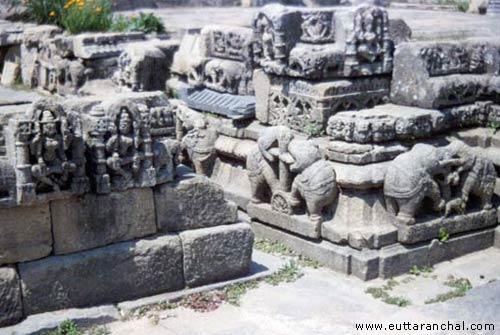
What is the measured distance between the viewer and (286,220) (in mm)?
7277

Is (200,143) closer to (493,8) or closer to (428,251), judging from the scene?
(428,251)

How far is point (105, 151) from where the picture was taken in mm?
5590

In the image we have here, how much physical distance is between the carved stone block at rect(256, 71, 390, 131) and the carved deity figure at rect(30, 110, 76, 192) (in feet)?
9.78

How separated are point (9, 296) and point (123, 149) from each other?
1311 mm

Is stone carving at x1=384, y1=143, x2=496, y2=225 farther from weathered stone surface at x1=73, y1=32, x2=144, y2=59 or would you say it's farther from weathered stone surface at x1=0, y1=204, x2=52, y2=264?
weathered stone surface at x1=73, y1=32, x2=144, y2=59

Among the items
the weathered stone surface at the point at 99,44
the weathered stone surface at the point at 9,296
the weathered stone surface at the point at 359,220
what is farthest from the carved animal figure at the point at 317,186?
the weathered stone surface at the point at 99,44

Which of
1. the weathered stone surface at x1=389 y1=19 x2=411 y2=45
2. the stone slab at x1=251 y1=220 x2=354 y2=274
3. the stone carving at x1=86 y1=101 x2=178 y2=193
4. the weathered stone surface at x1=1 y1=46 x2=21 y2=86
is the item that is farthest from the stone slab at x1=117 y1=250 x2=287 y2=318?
the weathered stone surface at x1=1 y1=46 x2=21 y2=86

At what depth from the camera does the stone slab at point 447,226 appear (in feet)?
22.5

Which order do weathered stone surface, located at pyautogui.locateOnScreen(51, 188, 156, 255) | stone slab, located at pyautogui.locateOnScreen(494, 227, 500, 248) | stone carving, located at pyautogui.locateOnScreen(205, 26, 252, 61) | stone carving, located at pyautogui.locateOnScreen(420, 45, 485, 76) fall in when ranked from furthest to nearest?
stone carving, located at pyautogui.locateOnScreen(205, 26, 252, 61)
stone carving, located at pyautogui.locateOnScreen(420, 45, 485, 76)
stone slab, located at pyautogui.locateOnScreen(494, 227, 500, 248)
weathered stone surface, located at pyautogui.locateOnScreen(51, 188, 156, 255)

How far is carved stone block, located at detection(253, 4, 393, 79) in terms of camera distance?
299 inches

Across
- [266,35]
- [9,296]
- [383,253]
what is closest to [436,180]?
[383,253]

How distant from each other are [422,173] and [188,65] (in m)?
3.88

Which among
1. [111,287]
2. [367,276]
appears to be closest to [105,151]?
[111,287]

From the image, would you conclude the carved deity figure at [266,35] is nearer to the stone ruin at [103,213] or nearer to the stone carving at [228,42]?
the stone carving at [228,42]
